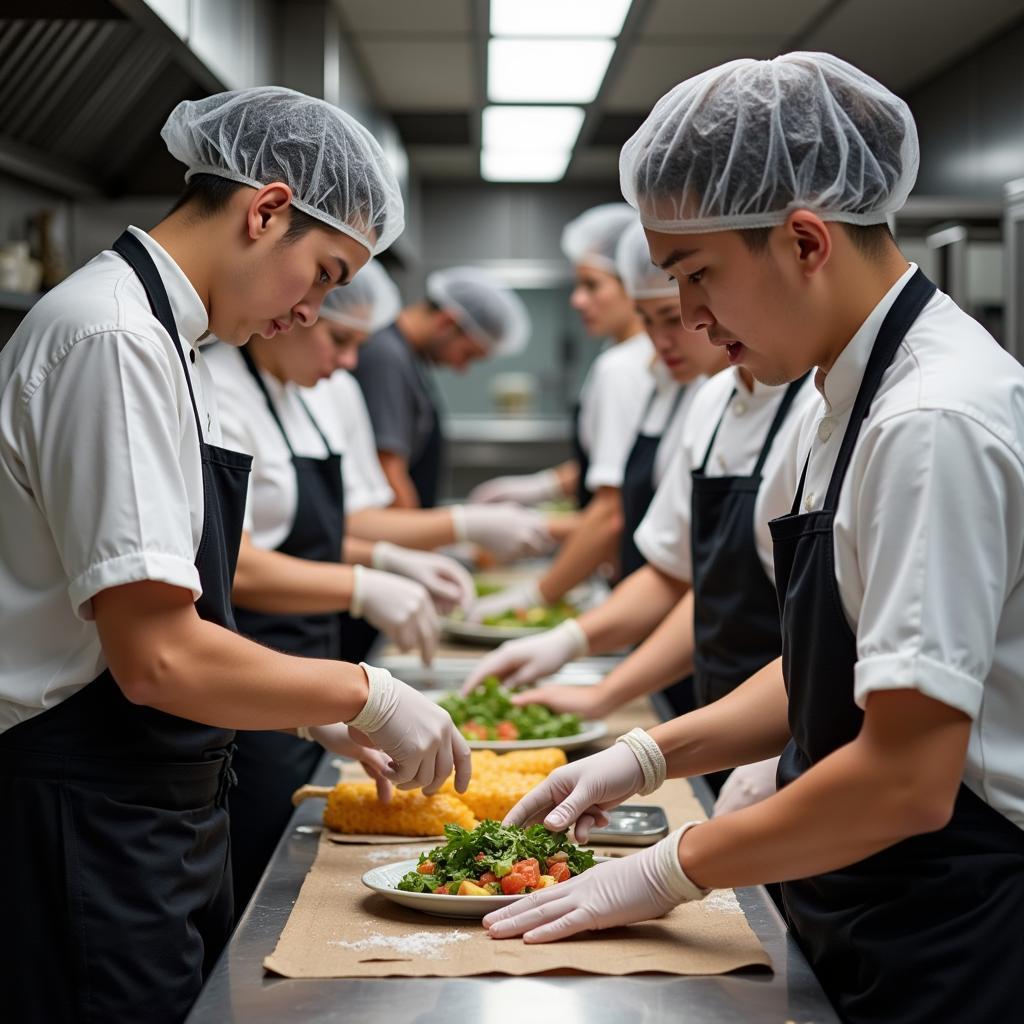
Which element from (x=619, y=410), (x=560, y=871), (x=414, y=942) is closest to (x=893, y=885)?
(x=560, y=871)

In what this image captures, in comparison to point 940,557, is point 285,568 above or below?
below

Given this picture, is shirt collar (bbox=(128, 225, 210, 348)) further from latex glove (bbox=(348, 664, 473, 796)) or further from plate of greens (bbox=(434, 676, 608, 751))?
plate of greens (bbox=(434, 676, 608, 751))

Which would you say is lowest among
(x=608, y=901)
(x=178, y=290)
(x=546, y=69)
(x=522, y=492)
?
(x=522, y=492)

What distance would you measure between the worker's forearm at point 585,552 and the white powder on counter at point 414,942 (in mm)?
2513

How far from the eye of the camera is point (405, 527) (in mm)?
4051

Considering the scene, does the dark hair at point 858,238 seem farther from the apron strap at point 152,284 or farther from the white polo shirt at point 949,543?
the apron strap at point 152,284

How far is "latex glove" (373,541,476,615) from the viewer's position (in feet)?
10.7

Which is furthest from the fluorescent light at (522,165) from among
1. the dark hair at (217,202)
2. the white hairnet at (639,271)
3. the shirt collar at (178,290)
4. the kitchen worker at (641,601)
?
the shirt collar at (178,290)

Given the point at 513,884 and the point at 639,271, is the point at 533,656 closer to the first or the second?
the point at 639,271

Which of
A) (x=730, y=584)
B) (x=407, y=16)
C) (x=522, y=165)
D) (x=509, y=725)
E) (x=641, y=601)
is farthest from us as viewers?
(x=522, y=165)

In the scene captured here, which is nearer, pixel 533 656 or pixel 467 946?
pixel 467 946

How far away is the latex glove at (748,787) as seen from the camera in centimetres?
196

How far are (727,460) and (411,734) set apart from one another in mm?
976

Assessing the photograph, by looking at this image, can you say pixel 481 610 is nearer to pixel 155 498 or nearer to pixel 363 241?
pixel 363 241
